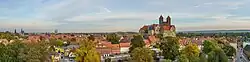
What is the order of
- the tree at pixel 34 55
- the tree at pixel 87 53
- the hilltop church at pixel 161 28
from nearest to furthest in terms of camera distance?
1. the tree at pixel 87 53
2. the tree at pixel 34 55
3. the hilltop church at pixel 161 28

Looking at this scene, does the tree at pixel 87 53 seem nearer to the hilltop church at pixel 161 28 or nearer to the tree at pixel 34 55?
the tree at pixel 34 55

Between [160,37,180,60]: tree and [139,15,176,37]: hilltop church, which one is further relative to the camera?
[139,15,176,37]: hilltop church

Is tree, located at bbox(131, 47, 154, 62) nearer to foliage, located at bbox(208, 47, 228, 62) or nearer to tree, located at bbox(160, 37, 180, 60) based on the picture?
foliage, located at bbox(208, 47, 228, 62)

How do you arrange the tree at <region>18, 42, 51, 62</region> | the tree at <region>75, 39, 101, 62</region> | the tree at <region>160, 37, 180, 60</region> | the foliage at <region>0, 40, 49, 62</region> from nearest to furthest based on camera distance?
the tree at <region>75, 39, 101, 62</region> < the tree at <region>18, 42, 51, 62</region> < the foliage at <region>0, 40, 49, 62</region> < the tree at <region>160, 37, 180, 60</region>

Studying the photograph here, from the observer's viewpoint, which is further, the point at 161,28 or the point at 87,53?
the point at 161,28

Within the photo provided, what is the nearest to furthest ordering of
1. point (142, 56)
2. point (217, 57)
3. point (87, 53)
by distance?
point (87, 53) < point (142, 56) < point (217, 57)

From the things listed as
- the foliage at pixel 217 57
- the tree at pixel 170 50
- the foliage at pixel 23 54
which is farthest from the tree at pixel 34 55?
the foliage at pixel 217 57

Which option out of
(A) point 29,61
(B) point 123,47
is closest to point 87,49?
(A) point 29,61

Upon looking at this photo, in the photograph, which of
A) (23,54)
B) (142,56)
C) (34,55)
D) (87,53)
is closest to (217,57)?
(142,56)

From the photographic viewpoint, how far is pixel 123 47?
184ft

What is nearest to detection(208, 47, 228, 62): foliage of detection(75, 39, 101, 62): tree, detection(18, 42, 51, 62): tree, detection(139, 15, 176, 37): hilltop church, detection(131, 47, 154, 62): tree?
detection(131, 47, 154, 62): tree

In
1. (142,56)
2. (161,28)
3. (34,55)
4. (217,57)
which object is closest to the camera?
(34,55)

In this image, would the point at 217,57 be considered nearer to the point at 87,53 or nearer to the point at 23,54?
the point at 87,53

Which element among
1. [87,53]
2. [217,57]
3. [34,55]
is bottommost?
[217,57]
